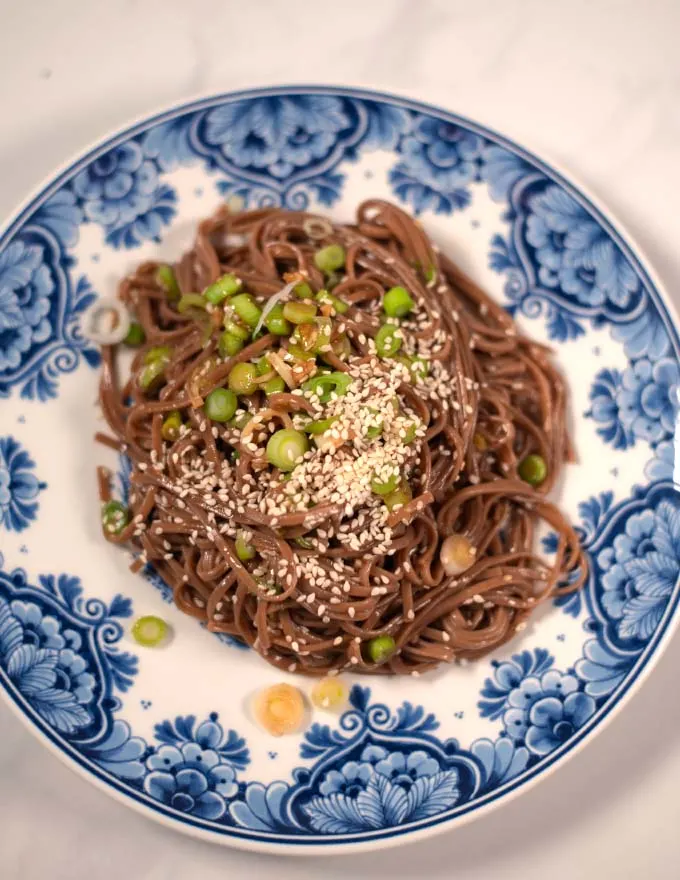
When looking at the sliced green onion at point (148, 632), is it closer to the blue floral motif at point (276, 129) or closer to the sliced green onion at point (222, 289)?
the sliced green onion at point (222, 289)

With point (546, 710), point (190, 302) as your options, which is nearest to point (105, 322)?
point (190, 302)

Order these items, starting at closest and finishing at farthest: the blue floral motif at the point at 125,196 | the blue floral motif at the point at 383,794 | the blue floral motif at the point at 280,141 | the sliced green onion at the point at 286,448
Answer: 1. the sliced green onion at the point at 286,448
2. the blue floral motif at the point at 383,794
3. the blue floral motif at the point at 125,196
4. the blue floral motif at the point at 280,141

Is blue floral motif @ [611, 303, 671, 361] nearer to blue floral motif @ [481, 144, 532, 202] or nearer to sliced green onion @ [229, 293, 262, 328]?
blue floral motif @ [481, 144, 532, 202]

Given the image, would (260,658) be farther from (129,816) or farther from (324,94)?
(324,94)

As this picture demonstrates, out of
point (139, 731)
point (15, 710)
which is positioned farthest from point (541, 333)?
point (15, 710)

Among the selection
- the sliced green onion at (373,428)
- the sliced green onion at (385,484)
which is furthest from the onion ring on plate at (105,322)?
the sliced green onion at (385,484)
